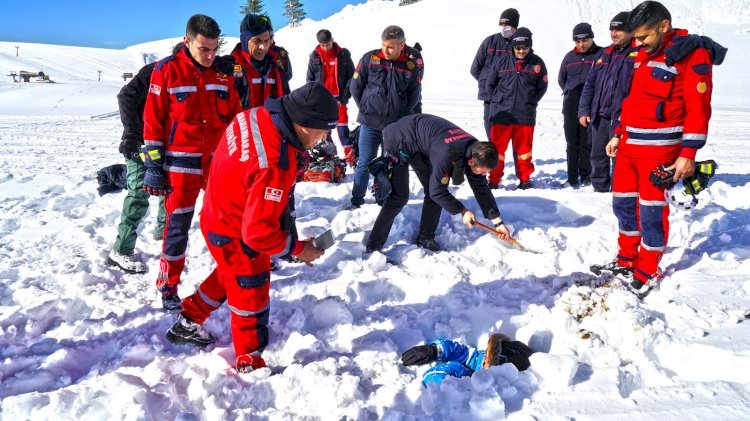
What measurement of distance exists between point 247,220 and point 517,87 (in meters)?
4.16

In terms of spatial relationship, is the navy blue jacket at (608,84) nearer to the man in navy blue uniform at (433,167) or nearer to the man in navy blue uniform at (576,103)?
the man in navy blue uniform at (576,103)

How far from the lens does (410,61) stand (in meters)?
4.88

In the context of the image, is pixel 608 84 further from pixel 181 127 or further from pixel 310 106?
pixel 181 127

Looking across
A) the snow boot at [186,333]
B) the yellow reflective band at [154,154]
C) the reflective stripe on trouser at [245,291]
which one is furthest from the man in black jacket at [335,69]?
the reflective stripe on trouser at [245,291]

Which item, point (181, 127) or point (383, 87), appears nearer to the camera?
point (181, 127)

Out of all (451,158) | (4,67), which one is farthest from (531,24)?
(4,67)

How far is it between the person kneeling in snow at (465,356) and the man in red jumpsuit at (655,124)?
4.16 ft

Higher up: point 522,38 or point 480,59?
point 522,38

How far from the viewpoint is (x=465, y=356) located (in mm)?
2814

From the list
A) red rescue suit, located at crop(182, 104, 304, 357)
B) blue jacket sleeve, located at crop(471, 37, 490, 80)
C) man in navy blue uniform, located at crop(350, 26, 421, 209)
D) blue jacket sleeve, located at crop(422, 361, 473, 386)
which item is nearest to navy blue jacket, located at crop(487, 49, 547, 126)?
blue jacket sleeve, located at crop(471, 37, 490, 80)

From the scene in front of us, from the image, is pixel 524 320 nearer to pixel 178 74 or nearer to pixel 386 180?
pixel 386 180

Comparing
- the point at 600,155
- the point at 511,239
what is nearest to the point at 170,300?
the point at 511,239

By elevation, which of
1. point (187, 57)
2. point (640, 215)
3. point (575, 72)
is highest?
point (575, 72)

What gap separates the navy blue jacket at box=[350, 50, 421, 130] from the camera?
189 inches
